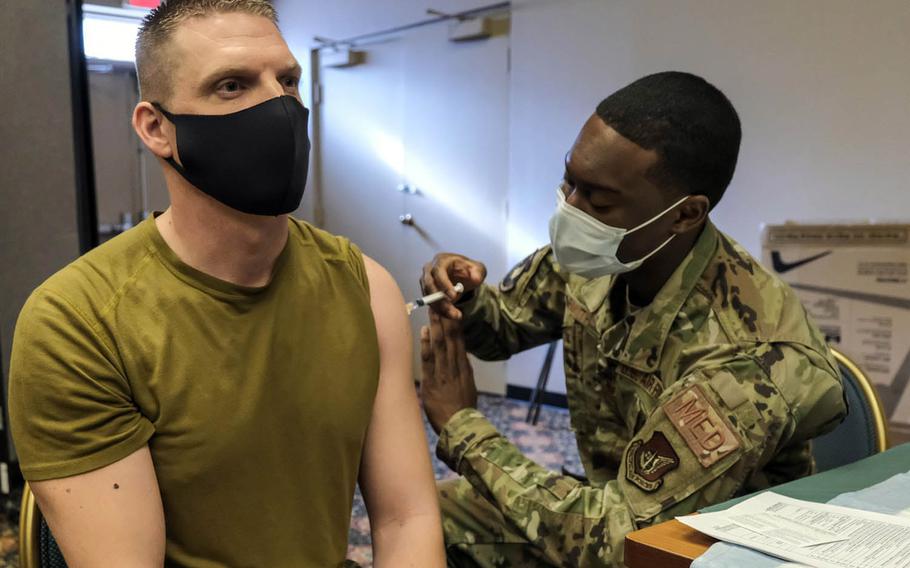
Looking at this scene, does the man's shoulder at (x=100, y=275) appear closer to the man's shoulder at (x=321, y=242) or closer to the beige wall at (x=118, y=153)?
the man's shoulder at (x=321, y=242)

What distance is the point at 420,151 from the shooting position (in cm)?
507

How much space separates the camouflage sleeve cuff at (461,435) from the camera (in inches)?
54.5

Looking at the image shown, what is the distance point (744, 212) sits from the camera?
362 cm

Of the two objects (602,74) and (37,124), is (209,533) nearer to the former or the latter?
(37,124)

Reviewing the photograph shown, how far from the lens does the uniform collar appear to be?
1362 mm

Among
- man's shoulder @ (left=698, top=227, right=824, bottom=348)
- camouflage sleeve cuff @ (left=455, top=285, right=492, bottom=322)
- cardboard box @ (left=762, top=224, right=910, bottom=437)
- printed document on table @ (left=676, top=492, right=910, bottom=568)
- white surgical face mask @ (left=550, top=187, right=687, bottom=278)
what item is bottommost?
cardboard box @ (left=762, top=224, right=910, bottom=437)

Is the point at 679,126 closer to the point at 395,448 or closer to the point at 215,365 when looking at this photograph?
the point at 395,448

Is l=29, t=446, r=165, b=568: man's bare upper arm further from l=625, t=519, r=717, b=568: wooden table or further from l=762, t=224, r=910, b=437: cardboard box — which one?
l=762, t=224, r=910, b=437: cardboard box

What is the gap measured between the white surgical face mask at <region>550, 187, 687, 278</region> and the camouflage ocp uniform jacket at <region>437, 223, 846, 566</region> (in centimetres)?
9

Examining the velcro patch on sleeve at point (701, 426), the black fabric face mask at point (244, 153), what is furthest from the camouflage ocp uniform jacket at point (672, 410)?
the black fabric face mask at point (244, 153)

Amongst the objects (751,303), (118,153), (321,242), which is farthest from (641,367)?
(118,153)

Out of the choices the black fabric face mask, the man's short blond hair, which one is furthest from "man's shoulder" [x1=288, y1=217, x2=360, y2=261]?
the man's short blond hair

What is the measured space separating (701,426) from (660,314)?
263 mm

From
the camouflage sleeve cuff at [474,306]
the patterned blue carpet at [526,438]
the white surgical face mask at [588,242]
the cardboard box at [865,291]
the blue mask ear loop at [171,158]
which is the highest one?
the blue mask ear loop at [171,158]
